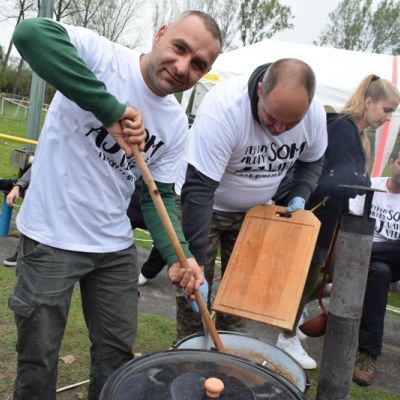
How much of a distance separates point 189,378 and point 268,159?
1.42m

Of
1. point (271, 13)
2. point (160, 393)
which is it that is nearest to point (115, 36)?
point (271, 13)

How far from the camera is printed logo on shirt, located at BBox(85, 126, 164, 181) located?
1.83 meters

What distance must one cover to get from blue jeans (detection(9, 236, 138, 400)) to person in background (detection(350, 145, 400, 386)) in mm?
1616

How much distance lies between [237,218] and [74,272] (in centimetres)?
116

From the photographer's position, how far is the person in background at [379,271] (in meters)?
3.38

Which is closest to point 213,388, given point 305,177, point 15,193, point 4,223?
point 305,177

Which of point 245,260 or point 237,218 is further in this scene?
point 237,218

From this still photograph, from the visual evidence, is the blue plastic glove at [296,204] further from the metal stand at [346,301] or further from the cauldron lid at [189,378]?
the cauldron lid at [189,378]

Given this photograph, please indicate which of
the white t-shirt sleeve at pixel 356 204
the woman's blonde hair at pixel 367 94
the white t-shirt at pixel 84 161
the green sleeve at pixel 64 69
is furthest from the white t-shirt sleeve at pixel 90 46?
the white t-shirt sleeve at pixel 356 204

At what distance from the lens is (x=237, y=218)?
278 cm

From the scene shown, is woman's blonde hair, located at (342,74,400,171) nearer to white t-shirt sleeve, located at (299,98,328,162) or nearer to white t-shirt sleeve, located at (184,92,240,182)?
white t-shirt sleeve, located at (299,98,328,162)

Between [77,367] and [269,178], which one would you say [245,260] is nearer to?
[269,178]

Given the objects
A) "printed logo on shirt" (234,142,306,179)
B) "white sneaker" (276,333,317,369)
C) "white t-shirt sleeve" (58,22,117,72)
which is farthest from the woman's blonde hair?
"white t-shirt sleeve" (58,22,117,72)

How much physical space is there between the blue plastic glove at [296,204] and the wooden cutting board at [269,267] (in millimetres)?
A: 61
